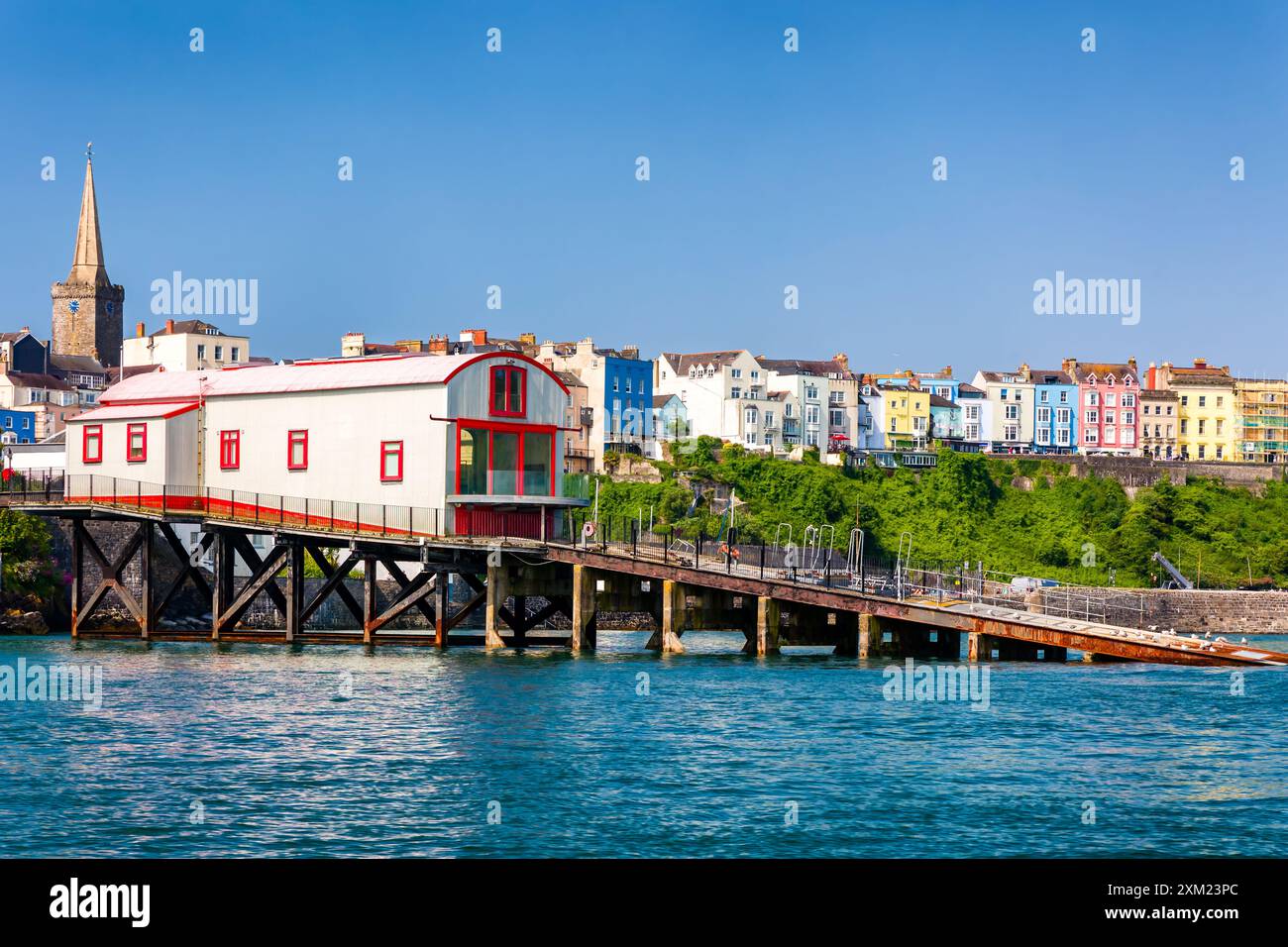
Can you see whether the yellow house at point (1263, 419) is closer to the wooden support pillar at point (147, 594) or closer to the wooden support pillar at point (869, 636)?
the wooden support pillar at point (869, 636)

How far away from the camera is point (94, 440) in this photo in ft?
215

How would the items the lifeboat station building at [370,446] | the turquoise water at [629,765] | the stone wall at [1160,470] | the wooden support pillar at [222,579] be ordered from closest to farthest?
the turquoise water at [629,765] → the lifeboat station building at [370,446] → the wooden support pillar at [222,579] → the stone wall at [1160,470]

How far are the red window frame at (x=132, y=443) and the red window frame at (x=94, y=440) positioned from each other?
6.52ft

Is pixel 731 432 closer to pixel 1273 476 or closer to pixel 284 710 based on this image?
pixel 1273 476

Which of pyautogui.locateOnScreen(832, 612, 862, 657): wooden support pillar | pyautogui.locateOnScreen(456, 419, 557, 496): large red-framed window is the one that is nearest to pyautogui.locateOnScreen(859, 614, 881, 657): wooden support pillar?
pyautogui.locateOnScreen(832, 612, 862, 657): wooden support pillar

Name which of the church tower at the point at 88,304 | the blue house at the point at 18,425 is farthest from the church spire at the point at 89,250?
the blue house at the point at 18,425

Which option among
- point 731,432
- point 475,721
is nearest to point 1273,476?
point 731,432

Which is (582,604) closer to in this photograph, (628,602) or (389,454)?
(628,602)

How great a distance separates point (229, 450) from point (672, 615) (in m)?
19.0

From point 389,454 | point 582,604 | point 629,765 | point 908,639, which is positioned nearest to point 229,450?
point 389,454

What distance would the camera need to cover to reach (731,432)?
150 meters

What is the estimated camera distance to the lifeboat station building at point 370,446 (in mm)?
55688

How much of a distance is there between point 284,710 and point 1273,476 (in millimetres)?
128591
